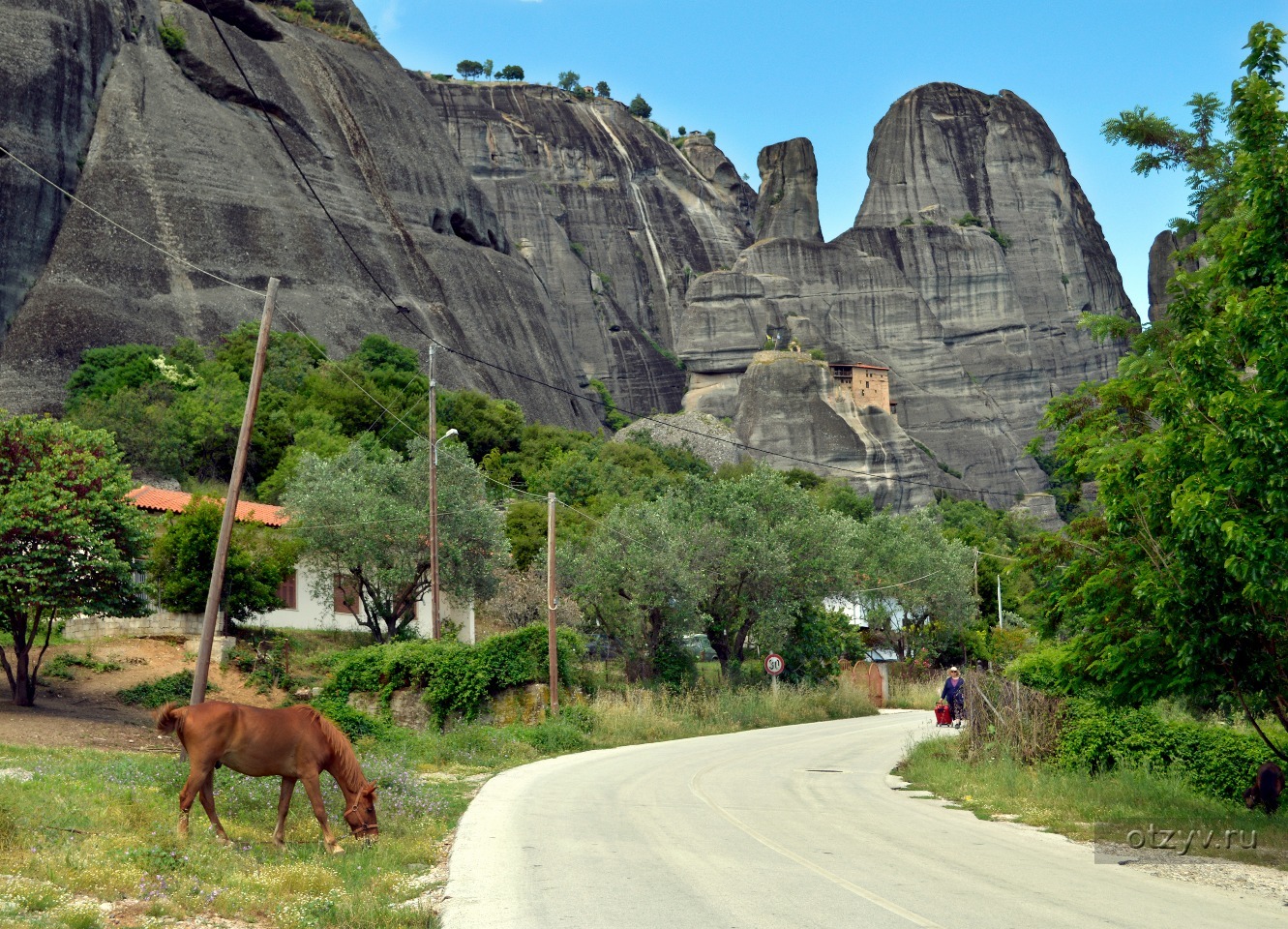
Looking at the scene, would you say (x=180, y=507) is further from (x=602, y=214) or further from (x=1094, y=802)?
(x=602, y=214)

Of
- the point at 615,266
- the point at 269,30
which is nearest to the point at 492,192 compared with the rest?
the point at 615,266

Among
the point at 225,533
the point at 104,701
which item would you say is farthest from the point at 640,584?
the point at 225,533

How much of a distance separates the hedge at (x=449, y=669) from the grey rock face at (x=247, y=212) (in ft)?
133

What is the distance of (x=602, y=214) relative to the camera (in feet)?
488

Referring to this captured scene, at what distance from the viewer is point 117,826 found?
454 inches

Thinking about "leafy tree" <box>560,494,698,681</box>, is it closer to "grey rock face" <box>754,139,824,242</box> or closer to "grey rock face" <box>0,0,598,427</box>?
"grey rock face" <box>0,0,598,427</box>

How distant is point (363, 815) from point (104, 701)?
19.2 m

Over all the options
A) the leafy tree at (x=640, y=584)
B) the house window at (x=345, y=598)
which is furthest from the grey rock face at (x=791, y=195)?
the leafy tree at (x=640, y=584)

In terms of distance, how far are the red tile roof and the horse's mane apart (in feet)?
88.9

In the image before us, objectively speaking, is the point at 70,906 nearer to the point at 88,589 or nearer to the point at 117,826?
the point at 117,826

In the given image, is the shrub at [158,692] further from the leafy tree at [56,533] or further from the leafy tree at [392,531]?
the leafy tree at [392,531]

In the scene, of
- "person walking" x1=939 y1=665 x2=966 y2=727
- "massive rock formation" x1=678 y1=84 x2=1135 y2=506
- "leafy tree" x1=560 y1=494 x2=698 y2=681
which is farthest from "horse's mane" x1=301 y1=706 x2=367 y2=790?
"massive rock formation" x1=678 y1=84 x2=1135 y2=506

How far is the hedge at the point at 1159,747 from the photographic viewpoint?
615 inches

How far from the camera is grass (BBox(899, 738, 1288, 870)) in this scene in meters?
14.1
